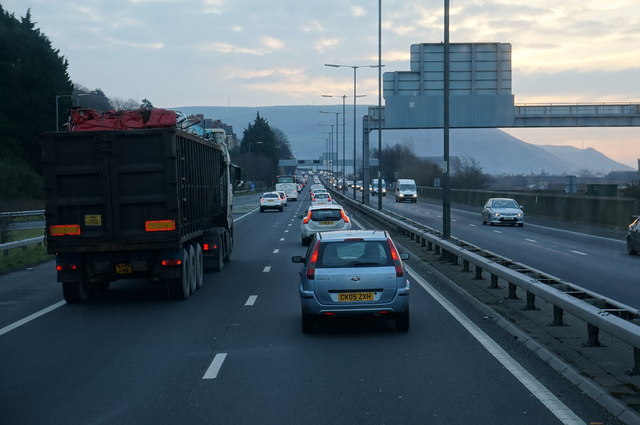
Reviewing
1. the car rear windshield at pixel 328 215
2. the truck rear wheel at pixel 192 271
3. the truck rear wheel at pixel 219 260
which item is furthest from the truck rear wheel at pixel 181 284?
the car rear windshield at pixel 328 215

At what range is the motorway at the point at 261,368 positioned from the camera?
8.33 metres

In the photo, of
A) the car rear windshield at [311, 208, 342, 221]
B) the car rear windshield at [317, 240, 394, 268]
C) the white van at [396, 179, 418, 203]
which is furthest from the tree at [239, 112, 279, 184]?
the car rear windshield at [317, 240, 394, 268]

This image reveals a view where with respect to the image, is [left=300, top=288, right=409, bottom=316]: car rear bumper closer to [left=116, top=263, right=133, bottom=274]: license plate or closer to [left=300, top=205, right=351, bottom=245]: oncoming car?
[left=116, top=263, right=133, bottom=274]: license plate

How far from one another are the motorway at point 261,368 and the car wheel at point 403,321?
0.16 meters

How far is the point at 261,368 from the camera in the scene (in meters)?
10.5

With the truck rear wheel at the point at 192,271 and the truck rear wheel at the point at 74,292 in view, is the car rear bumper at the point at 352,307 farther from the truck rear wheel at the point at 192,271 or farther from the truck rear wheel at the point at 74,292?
the truck rear wheel at the point at 74,292

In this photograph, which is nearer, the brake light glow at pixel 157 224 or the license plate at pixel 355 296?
the license plate at pixel 355 296

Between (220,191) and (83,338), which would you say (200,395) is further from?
(220,191)

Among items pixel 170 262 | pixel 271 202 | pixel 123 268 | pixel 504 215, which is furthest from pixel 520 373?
pixel 271 202

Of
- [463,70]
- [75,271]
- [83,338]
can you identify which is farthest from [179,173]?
[463,70]

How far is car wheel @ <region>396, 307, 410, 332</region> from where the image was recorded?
12948mm

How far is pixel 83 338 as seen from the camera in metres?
13.1

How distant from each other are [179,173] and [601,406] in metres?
10.3

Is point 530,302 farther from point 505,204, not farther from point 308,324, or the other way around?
point 505,204
